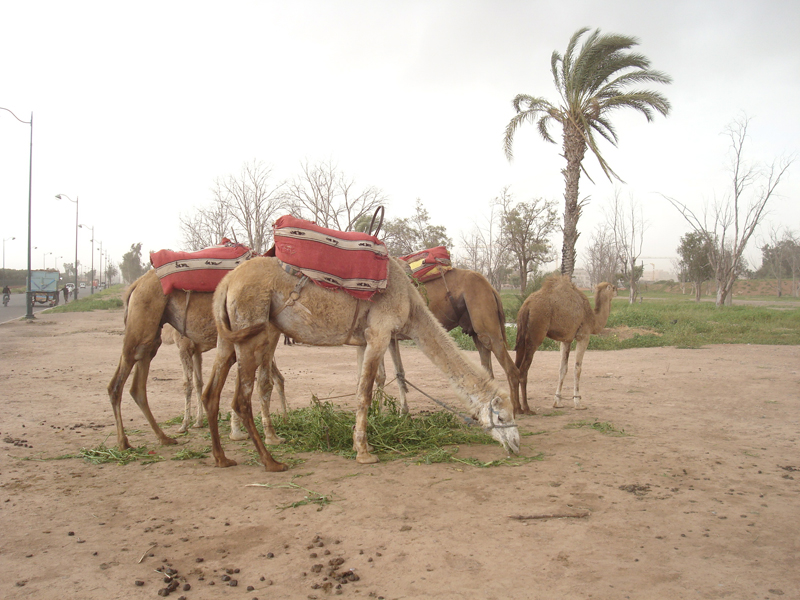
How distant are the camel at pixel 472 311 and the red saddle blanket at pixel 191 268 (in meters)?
2.66

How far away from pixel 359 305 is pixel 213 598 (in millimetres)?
3185

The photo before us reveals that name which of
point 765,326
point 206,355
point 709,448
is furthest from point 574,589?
point 765,326

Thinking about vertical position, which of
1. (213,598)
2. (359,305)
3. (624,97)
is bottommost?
(213,598)

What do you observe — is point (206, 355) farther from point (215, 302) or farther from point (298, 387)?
point (215, 302)

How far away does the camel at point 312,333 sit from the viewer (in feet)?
17.1

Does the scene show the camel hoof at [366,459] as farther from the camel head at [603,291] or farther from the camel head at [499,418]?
the camel head at [603,291]

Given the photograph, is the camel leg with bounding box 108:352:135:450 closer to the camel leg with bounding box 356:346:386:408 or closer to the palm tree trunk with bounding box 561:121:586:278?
the camel leg with bounding box 356:346:386:408

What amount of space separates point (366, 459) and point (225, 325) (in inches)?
80.9

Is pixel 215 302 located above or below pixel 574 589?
above

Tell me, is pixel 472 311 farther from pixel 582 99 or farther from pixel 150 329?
pixel 582 99

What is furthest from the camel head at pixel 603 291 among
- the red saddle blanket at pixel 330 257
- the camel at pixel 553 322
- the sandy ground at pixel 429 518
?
the red saddle blanket at pixel 330 257

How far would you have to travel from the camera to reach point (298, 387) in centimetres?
999

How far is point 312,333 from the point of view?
5.47 meters

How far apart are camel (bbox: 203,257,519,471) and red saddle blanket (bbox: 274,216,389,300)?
0.15 metres
